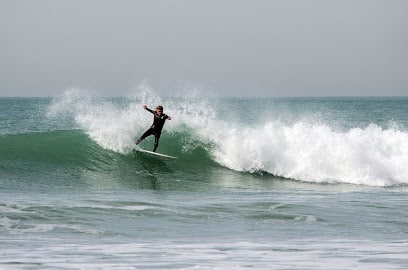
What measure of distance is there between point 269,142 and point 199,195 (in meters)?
6.43

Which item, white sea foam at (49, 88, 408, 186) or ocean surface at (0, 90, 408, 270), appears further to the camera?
white sea foam at (49, 88, 408, 186)

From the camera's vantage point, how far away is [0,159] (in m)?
19.8

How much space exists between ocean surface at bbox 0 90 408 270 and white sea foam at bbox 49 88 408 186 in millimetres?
50

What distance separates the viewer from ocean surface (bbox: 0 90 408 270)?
372 inches

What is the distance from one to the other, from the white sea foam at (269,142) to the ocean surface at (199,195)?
50mm

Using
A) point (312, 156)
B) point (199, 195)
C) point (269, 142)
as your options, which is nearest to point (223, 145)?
point (269, 142)

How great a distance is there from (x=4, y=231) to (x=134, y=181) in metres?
7.82

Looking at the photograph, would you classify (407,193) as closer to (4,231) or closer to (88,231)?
(88,231)

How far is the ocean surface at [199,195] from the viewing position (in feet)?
31.0

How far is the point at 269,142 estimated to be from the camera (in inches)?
882

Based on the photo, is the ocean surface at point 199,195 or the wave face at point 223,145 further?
the wave face at point 223,145

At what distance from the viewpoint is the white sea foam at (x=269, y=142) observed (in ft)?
70.1

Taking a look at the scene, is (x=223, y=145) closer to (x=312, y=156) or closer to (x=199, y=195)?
(x=312, y=156)

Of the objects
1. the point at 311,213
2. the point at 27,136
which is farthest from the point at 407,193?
the point at 27,136
